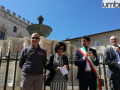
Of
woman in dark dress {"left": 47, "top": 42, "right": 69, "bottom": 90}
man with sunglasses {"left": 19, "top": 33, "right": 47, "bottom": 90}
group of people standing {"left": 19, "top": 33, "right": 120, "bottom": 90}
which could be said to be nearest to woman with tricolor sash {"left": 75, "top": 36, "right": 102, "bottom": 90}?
group of people standing {"left": 19, "top": 33, "right": 120, "bottom": 90}

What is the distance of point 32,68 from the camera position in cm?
257

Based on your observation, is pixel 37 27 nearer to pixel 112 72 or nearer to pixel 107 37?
pixel 112 72

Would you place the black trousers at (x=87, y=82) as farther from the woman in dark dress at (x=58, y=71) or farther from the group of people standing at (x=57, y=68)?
the woman in dark dress at (x=58, y=71)

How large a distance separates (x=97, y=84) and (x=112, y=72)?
555 mm

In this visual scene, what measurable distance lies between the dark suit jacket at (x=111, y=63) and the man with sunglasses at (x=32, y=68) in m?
1.61

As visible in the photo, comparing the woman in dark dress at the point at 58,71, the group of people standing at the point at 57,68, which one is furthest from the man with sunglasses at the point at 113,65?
the woman in dark dress at the point at 58,71

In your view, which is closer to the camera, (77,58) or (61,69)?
(61,69)

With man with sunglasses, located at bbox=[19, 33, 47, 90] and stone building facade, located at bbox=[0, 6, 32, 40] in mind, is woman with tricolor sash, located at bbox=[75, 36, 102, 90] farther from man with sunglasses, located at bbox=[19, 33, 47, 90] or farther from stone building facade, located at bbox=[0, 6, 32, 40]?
stone building facade, located at bbox=[0, 6, 32, 40]

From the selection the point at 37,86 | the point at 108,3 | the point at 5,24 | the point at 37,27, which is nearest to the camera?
the point at 37,86

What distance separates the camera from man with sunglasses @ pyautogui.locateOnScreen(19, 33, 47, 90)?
2.56 m

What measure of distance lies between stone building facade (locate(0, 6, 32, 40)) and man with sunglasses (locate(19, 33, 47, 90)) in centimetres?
3048

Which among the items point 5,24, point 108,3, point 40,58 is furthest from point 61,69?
point 5,24

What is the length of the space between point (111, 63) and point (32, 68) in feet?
6.21

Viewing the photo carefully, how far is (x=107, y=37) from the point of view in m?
25.0
